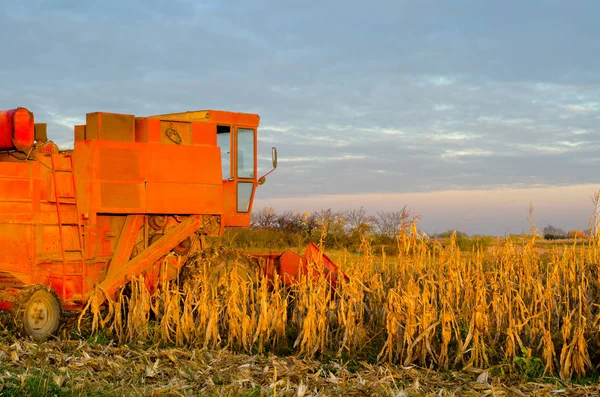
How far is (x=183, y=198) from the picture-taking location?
10.6 metres

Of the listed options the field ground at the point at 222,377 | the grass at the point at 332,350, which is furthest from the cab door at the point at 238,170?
the field ground at the point at 222,377

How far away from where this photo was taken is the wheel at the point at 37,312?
8672 mm

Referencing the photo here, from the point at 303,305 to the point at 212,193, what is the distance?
10.1ft

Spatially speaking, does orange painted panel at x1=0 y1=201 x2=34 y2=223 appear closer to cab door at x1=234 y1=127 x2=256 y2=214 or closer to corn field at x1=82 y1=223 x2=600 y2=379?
corn field at x1=82 y1=223 x2=600 y2=379

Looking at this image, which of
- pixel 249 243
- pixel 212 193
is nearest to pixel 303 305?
pixel 212 193

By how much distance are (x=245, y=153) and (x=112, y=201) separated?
102 inches

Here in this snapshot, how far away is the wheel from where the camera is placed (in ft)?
28.5

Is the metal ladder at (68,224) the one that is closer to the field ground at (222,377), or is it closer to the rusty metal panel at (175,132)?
the rusty metal panel at (175,132)

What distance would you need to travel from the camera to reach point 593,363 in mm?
7539

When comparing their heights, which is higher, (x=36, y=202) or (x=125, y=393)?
(x=36, y=202)

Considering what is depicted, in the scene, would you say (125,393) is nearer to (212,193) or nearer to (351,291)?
(351,291)

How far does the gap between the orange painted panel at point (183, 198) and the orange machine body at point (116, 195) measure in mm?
15

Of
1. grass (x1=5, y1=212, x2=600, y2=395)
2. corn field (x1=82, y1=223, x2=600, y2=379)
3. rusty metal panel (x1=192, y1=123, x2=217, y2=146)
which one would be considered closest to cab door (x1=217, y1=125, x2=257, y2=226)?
rusty metal panel (x1=192, y1=123, x2=217, y2=146)

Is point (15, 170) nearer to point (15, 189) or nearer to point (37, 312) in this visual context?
point (15, 189)
